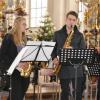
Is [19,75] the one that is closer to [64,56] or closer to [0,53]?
[0,53]

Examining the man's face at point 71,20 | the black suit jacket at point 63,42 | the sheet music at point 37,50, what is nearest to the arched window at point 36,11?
the black suit jacket at point 63,42

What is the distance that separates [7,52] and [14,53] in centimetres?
12

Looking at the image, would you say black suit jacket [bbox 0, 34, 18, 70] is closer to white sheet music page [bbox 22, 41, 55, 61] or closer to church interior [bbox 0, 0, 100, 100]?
church interior [bbox 0, 0, 100, 100]

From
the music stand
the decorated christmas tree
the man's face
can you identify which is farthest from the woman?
the decorated christmas tree

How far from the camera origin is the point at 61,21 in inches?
564

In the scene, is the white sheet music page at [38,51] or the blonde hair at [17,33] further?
the blonde hair at [17,33]

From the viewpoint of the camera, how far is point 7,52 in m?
6.37

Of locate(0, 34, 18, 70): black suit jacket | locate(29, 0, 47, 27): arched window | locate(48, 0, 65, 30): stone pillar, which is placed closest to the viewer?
locate(0, 34, 18, 70): black suit jacket

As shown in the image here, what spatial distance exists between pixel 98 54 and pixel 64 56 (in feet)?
2.39

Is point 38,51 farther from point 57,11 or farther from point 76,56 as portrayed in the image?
point 57,11

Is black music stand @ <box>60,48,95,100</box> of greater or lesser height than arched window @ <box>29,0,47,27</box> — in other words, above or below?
below

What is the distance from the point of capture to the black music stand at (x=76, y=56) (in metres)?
5.92

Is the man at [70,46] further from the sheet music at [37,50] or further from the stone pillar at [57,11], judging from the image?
the stone pillar at [57,11]

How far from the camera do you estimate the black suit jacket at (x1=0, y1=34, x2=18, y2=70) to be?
249 inches
